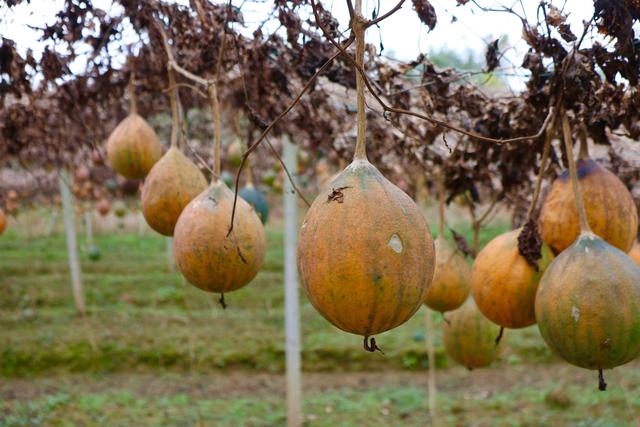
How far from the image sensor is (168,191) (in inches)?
75.6

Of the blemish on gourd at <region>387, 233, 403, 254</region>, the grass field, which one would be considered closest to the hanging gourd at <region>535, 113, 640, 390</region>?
the blemish on gourd at <region>387, 233, 403, 254</region>

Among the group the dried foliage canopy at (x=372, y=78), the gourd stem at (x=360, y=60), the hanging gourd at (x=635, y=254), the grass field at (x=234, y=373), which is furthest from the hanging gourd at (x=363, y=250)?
the grass field at (x=234, y=373)

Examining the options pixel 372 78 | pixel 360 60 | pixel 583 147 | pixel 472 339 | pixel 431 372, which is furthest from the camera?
pixel 431 372

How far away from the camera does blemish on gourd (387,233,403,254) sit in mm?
1112

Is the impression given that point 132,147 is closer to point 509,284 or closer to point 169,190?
point 169,190

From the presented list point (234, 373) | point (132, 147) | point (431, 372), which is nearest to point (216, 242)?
point (132, 147)

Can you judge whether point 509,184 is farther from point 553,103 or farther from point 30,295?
point 30,295

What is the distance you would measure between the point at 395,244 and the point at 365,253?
0.18 ft

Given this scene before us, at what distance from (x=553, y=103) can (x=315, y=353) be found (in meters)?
7.29

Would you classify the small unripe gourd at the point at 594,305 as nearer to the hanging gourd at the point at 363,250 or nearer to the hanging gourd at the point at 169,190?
the hanging gourd at the point at 363,250

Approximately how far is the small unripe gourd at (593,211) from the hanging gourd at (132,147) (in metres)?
1.54

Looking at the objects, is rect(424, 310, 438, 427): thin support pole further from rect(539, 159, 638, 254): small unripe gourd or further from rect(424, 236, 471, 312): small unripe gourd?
rect(539, 159, 638, 254): small unripe gourd

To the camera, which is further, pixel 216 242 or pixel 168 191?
pixel 168 191

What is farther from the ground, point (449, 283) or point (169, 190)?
point (169, 190)
